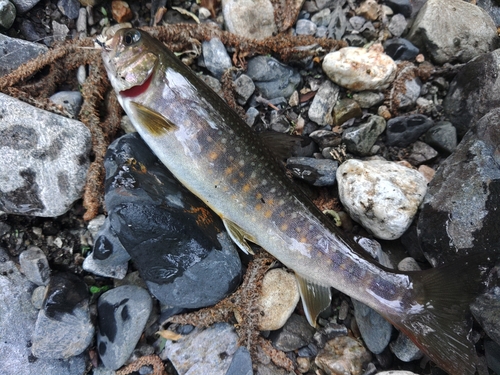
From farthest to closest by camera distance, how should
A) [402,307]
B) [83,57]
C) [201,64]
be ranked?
[201,64] → [83,57] → [402,307]

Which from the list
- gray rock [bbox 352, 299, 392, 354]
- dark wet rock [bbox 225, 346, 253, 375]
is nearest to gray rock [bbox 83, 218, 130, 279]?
dark wet rock [bbox 225, 346, 253, 375]

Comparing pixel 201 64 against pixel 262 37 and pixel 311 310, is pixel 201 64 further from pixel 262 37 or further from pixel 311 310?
pixel 311 310

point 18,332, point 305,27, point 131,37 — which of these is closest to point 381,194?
point 305,27

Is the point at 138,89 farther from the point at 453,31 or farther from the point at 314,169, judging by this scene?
the point at 453,31

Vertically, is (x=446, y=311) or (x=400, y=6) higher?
(x=400, y=6)

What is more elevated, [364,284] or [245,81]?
[245,81]

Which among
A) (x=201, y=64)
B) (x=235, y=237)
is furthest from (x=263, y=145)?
(x=201, y=64)

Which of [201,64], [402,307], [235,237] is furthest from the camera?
[201,64]

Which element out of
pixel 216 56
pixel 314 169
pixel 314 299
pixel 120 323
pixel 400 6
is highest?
pixel 400 6
